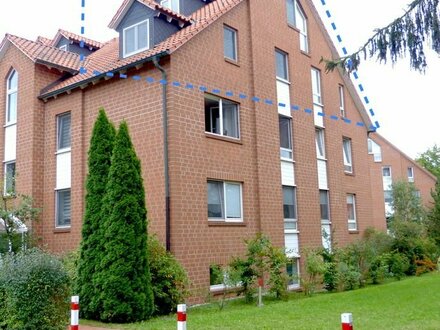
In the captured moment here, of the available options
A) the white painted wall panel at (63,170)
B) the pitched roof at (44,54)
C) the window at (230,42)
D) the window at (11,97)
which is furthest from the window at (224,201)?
the window at (11,97)

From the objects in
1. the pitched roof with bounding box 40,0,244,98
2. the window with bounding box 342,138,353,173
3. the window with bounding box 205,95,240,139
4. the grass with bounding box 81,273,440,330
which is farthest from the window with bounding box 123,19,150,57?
the window with bounding box 342,138,353,173

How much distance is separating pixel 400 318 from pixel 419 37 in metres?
6.22

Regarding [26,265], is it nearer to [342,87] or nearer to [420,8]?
[420,8]

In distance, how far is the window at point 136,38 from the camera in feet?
58.5

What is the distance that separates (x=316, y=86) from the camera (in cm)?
2300

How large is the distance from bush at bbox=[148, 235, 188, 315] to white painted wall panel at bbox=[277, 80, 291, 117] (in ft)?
27.5

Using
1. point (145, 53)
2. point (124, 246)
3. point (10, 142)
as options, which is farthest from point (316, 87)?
point (124, 246)

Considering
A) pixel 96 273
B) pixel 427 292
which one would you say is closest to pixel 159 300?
pixel 96 273

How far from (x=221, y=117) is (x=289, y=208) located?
4.67 m

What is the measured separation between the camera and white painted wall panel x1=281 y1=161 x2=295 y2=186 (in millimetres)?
19594

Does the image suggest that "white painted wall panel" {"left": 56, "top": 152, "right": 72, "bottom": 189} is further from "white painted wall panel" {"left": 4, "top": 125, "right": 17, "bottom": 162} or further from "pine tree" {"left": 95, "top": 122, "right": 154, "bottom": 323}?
"pine tree" {"left": 95, "top": 122, "right": 154, "bottom": 323}

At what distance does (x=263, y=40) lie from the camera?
19734 millimetres

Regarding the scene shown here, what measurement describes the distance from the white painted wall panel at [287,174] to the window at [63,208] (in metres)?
7.58

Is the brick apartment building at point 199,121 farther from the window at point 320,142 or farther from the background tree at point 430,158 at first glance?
the background tree at point 430,158
